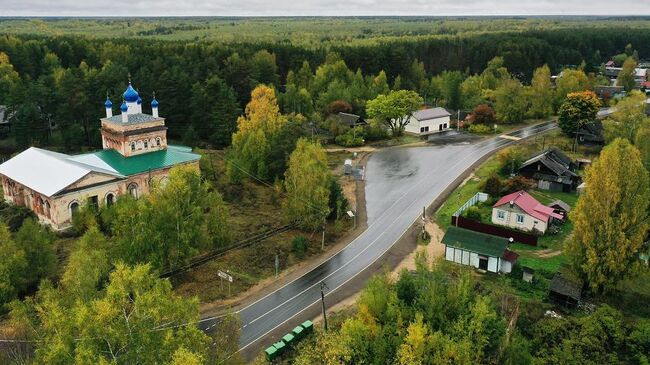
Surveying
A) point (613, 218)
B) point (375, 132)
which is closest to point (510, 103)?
point (375, 132)

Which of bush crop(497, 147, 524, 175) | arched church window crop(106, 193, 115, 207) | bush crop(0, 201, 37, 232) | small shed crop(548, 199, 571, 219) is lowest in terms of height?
bush crop(0, 201, 37, 232)

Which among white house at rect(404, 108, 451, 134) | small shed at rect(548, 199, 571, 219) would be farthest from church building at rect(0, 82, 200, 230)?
white house at rect(404, 108, 451, 134)

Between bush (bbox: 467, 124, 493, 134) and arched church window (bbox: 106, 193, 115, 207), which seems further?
bush (bbox: 467, 124, 493, 134)

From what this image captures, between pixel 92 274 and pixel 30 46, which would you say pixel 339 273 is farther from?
pixel 30 46

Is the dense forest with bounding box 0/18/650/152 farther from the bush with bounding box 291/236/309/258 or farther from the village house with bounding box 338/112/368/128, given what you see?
the bush with bounding box 291/236/309/258

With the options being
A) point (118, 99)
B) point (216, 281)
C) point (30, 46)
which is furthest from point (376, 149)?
point (30, 46)

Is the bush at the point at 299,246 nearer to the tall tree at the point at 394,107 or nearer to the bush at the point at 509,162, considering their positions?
the bush at the point at 509,162

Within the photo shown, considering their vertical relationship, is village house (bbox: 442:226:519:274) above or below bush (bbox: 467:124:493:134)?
below
